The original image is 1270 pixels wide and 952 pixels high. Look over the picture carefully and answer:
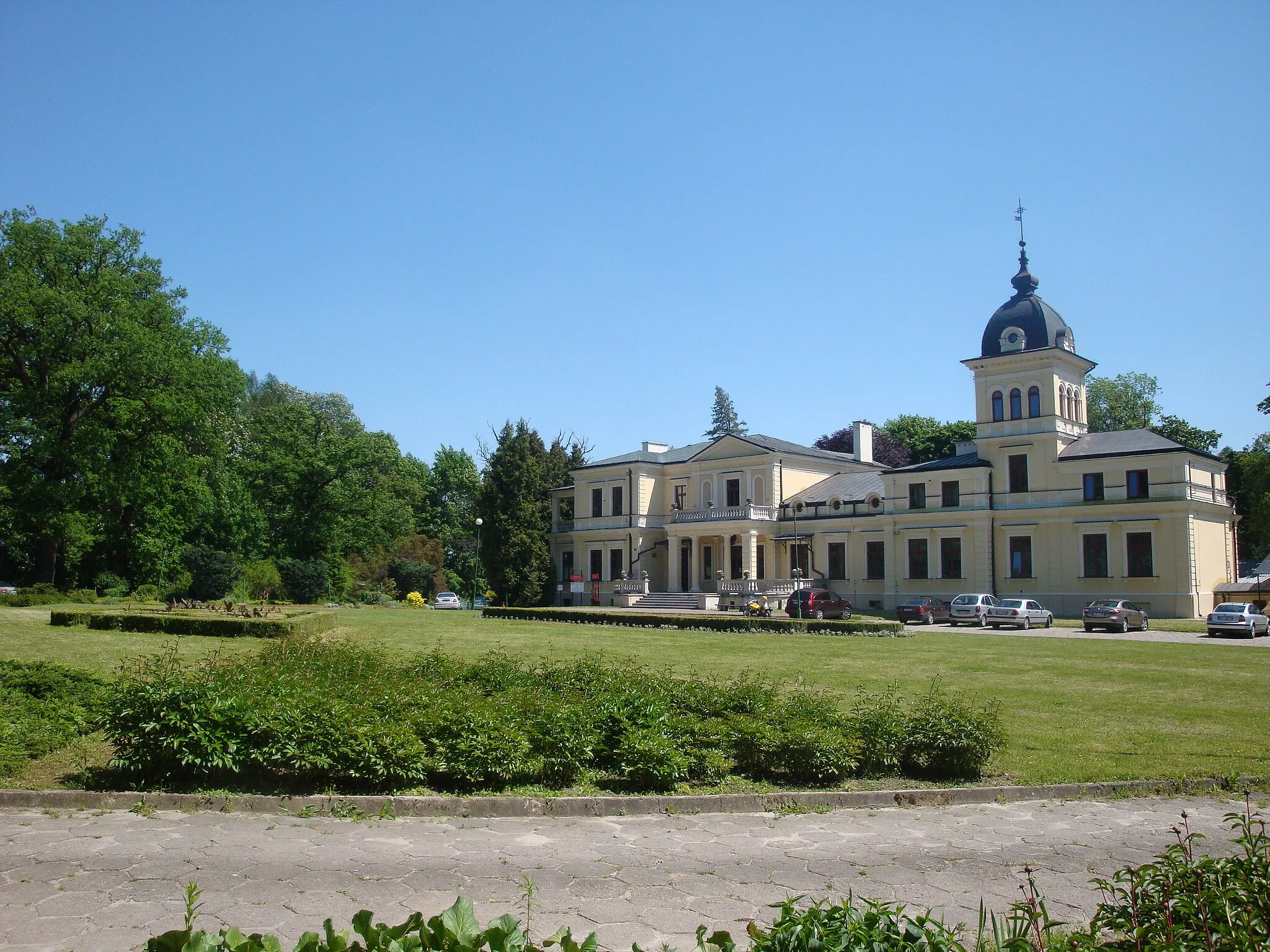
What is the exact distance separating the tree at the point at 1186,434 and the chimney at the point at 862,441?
89.5 feet

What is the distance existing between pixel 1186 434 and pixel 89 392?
7557 cm

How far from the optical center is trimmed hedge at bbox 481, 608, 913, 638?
32469 millimetres

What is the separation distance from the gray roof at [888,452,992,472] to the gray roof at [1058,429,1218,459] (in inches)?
159

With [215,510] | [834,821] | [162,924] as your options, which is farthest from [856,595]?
[162,924]

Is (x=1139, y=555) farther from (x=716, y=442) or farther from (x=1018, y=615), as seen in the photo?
(x=716, y=442)

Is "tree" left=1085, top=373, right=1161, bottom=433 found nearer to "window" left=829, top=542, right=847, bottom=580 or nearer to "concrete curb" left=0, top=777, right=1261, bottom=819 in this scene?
"window" left=829, top=542, right=847, bottom=580

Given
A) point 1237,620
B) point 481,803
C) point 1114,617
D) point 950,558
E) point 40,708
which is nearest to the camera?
point 481,803

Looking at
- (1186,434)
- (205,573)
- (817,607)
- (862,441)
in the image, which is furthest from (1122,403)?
(205,573)

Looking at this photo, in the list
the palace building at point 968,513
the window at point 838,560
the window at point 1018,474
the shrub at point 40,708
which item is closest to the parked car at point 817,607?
the palace building at point 968,513

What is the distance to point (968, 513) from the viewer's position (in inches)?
1875

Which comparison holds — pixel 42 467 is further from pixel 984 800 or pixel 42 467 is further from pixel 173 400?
pixel 984 800

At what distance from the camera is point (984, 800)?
8828 mm

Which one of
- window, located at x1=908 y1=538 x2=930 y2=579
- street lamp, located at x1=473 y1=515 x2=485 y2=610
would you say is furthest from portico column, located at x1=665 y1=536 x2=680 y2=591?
window, located at x1=908 y1=538 x2=930 y2=579

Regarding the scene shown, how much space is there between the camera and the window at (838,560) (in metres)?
52.8
